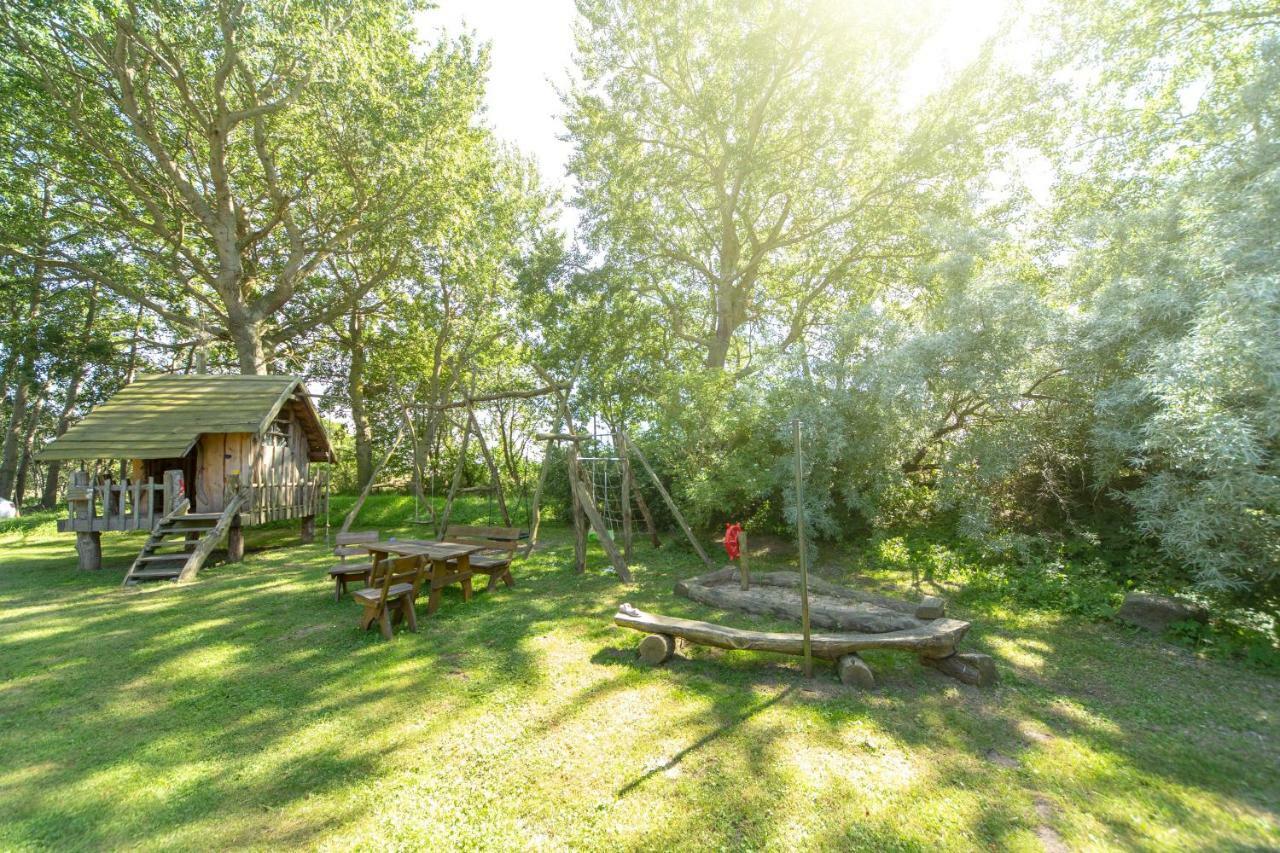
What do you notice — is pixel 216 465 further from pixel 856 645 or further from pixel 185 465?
pixel 856 645

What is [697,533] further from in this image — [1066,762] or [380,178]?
[380,178]

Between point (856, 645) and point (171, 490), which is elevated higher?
point (171, 490)

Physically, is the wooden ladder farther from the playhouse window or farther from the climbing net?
the climbing net

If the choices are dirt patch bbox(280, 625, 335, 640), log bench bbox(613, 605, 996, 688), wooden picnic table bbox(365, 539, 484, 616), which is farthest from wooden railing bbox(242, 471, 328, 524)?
log bench bbox(613, 605, 996, 688)

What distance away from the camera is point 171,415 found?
38.4ft

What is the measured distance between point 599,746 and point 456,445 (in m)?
24.2

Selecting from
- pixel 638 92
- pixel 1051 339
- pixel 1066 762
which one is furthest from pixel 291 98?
pixel 1066 762

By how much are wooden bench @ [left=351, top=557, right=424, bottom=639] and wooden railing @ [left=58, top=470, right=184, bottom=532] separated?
7171 millimetres

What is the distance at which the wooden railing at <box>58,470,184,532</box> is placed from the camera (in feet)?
35.4

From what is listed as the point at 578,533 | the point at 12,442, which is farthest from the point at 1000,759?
the point at 12,442

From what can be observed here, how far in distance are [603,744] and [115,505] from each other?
12.9 metres

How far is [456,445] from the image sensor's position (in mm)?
26578

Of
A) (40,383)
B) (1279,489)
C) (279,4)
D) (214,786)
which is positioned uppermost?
(279,4)

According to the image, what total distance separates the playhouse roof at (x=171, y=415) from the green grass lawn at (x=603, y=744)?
5039 mm
